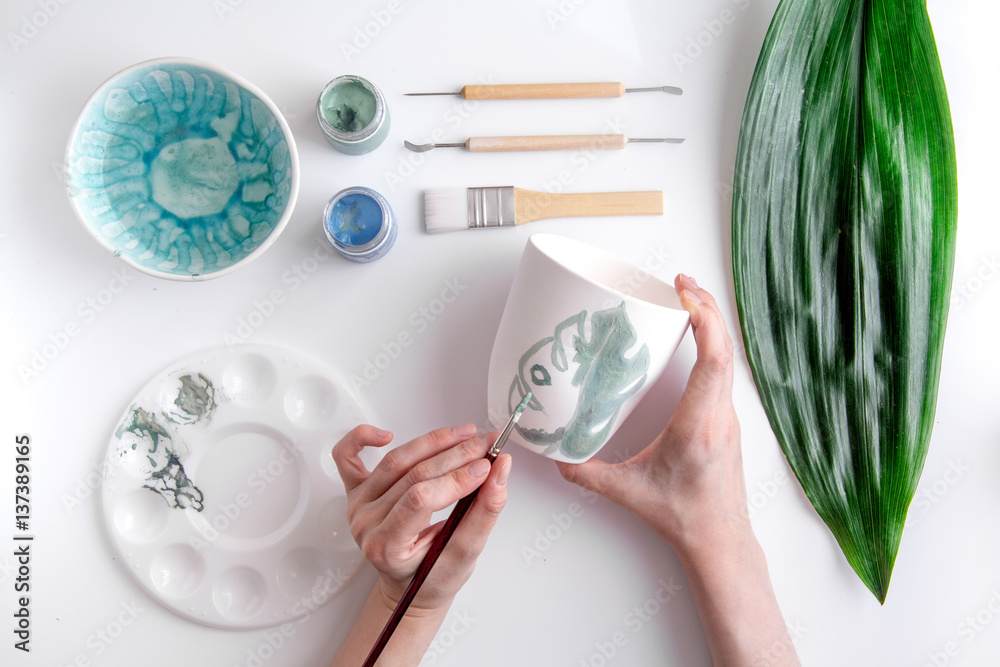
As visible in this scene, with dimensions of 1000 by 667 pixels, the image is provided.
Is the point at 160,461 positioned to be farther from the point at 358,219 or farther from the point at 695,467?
the point at 695,467

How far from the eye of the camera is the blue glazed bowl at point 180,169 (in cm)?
72

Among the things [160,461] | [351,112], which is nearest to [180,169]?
[351,112]

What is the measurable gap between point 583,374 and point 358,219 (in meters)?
0.36

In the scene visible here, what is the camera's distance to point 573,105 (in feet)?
2.64

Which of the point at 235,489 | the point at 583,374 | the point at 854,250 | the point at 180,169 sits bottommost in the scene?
the point at 235,489

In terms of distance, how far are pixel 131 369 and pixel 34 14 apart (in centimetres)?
48

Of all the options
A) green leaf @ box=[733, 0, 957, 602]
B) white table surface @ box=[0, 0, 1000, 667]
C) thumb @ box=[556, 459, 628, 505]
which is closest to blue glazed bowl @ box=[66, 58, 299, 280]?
white table surface @ box=[0, 0, 1000, 667]

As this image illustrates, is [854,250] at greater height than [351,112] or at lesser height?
lesser

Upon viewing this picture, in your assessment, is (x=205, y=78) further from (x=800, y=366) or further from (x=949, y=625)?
(x=949, y=625)

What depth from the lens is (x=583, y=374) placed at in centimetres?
62

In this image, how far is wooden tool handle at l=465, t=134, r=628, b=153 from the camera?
2.58ft

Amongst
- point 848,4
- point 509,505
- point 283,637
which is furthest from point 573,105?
point 283,637

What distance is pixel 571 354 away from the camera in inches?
24.1

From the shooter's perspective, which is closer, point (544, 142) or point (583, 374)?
point (583, 374)
